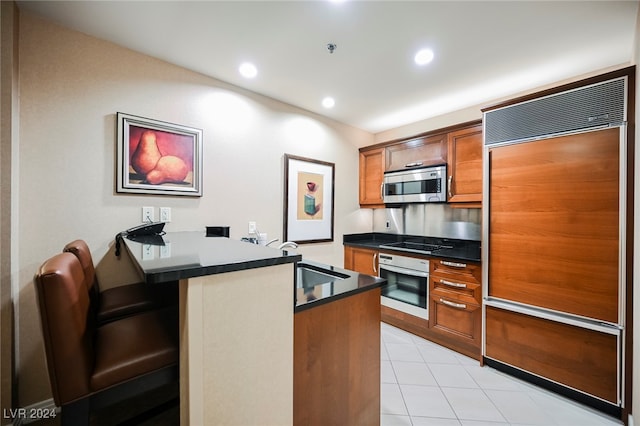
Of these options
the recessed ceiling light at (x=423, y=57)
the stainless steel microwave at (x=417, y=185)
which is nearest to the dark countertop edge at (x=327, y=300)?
the recessed ceiling light at (x=423, y=57)

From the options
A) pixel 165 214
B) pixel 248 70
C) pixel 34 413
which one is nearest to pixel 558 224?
pixel 248 70

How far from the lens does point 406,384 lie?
2.01 metres

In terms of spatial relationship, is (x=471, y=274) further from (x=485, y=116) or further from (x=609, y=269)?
(x=485, y=116)

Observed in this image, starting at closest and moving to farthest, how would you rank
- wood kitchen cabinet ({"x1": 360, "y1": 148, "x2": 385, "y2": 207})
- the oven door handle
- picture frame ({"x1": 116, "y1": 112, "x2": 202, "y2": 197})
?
picture frame ({"x1": 116, "y1": 112, "x2": 202, "y2": 197}) → the oven door handle → wood kitchen cabinet ({"x1": 360, "y1": 148, "x2": 385, "y2": 207})

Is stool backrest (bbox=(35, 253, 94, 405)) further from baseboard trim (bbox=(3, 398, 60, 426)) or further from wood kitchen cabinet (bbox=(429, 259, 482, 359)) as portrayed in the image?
wood kitchen cabinet (bbox=(429, 259, 482, 359))

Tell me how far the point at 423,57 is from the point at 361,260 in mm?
2272

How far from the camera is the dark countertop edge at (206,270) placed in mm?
720

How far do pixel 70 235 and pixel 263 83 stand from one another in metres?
1.94

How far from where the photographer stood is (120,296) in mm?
1621

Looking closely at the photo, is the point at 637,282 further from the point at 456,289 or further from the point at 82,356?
the point at 82,356

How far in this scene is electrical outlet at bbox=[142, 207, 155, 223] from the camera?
1.99 meters

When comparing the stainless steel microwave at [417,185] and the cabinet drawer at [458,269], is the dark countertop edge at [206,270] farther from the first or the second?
the stainless steel microwave at [417,185]

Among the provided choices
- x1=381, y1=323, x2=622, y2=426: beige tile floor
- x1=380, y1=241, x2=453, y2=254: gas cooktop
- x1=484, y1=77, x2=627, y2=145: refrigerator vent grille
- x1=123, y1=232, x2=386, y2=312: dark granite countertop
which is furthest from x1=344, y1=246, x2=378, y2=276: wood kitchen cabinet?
x1=123, y1=232, x2=386, y2=312: dark granite countertop

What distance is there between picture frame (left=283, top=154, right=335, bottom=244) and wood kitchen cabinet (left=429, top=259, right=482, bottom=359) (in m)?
1.33
